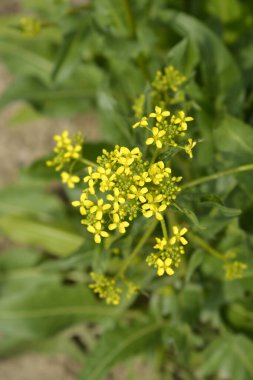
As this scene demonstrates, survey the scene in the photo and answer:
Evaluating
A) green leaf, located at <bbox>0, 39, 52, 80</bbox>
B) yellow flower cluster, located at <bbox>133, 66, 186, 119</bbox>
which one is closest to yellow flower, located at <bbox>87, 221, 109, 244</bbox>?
yellow flower cluster, located at <bbox>133, 66, 186, 119</bbox>

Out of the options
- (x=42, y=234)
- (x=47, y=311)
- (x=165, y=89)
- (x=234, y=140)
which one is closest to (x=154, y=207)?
(x=165, y=89)

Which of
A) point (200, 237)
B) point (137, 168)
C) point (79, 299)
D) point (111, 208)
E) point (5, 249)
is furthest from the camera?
point (5, 249)

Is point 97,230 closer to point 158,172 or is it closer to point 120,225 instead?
point 120,225

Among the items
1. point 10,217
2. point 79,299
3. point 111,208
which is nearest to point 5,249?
point 10,217

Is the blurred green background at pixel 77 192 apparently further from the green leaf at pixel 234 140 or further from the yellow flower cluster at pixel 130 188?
the yellow flower cluster at pixel 130 188

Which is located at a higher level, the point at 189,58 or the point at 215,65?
the point at 189,58

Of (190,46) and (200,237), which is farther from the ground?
(190,46)

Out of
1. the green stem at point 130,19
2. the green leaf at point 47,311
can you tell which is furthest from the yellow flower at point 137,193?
the green leaf at point 47,311

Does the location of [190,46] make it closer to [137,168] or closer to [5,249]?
[137,168]
